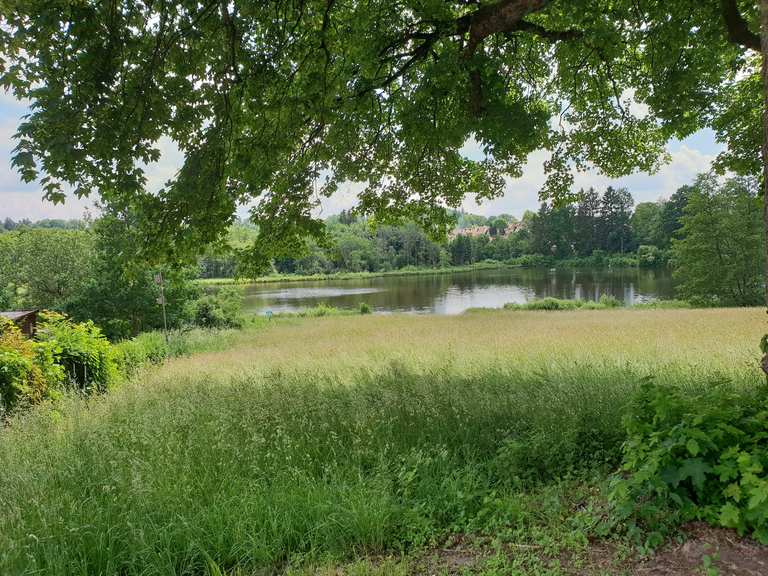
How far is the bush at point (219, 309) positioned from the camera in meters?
26.7

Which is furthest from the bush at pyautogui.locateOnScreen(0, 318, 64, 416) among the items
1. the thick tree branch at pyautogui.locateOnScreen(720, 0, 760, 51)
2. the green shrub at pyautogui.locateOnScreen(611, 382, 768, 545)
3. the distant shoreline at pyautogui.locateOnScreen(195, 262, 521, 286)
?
the distant shoreline at pyautogui.locateOnScreen(195, 262, 521, 286)

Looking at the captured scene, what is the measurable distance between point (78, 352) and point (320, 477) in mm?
7260

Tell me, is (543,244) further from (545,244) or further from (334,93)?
(334,93)

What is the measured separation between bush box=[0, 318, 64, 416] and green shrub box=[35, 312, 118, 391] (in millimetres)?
408

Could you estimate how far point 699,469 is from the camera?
97.5 inches

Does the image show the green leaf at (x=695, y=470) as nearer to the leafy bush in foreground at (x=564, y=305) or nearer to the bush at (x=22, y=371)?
the bush at (x=22, y=371)

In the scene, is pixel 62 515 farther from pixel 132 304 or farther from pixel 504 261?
pixel 504 261

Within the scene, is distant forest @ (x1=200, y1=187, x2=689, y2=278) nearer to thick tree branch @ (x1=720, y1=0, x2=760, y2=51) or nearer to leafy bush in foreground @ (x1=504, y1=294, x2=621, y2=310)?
leafy bush in foreground @ (x1=504, y1=294, x2=621, y2=310)

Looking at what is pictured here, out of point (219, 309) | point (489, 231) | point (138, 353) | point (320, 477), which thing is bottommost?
point (138, 353)

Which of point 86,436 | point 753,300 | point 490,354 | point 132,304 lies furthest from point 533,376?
point 753,300

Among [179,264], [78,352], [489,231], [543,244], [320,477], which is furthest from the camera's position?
[489,231]

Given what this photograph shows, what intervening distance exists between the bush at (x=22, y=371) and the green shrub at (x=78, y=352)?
41cm

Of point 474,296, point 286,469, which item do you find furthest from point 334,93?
point 474,296

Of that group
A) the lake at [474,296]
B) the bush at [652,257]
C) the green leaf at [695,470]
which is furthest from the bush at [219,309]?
the bush at [652,257]
